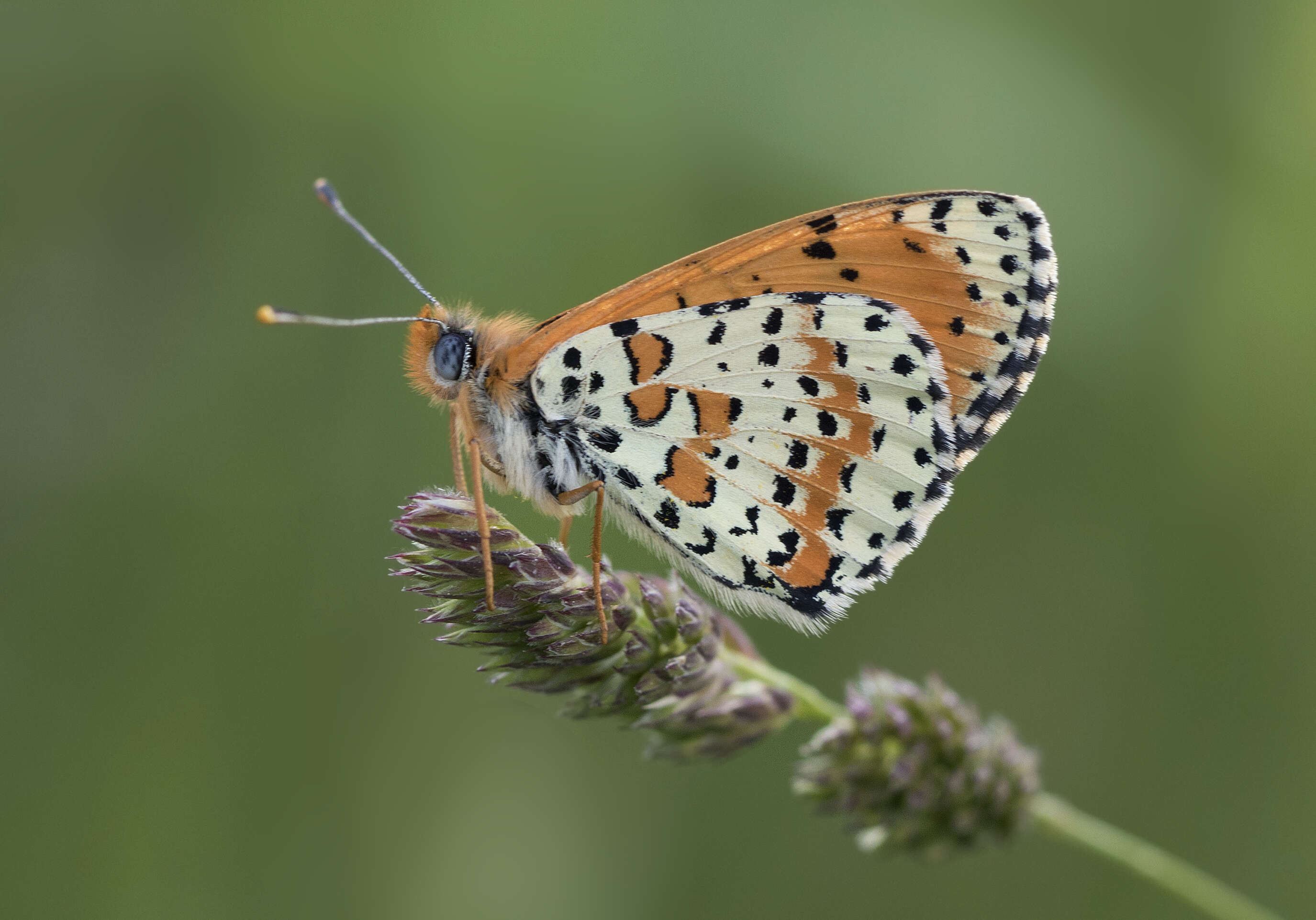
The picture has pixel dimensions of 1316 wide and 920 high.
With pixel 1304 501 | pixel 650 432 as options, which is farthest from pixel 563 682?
pixel 1304 501

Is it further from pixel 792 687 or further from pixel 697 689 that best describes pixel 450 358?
pixel 792 687

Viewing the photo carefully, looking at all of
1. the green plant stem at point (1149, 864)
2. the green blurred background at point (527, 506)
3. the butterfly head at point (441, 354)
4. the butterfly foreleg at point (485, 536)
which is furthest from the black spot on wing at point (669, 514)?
the green plant stem at point (1149, 864)

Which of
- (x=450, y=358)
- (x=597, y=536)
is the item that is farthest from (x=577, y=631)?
(x=450, y=358)

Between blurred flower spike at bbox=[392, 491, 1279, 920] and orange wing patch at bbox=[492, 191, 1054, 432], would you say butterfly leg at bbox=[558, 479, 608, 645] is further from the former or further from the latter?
orange wing patch at bbox=[492, 191, 1054, 432]

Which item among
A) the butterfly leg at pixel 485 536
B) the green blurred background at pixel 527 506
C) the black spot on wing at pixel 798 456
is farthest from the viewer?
the green blurred background at pixel 527 506

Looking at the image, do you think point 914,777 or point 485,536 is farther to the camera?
point 914,777

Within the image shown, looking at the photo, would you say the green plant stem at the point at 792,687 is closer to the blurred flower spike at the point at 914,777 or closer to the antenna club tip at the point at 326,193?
the blurred flower spike at the point at 914,777
